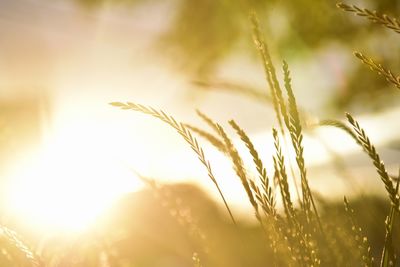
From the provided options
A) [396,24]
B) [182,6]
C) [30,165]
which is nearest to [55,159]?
[30,165]

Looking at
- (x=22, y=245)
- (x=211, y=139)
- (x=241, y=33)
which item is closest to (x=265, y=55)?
(x=211, y=139)

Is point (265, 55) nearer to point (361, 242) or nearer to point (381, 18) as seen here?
point (381, 18)

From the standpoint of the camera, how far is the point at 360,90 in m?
8.71

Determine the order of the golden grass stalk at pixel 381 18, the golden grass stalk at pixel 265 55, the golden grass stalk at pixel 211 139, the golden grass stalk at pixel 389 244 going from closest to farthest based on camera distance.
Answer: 1. the golden grass stalk at pixel 381 18
2. the golden grass stalk at pixel 389 244
3. the golden grass stalk at pixel 265 55
4. the golden grass stalk at pixel 211 139

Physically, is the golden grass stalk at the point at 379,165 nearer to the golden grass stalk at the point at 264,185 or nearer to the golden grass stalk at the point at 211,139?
the golden grass stalk at the point at 264,185

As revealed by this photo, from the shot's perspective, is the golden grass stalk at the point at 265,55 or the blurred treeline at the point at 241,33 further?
the blurred treeline at the point at 241,33

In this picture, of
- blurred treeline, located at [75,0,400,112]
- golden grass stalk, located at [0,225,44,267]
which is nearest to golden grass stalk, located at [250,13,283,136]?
golden grass stalk, located at [0,225,44,267]

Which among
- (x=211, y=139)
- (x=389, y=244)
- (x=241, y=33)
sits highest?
(x=241, y=33)

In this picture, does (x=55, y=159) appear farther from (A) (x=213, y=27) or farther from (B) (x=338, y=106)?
(B) (x=338, y=106)

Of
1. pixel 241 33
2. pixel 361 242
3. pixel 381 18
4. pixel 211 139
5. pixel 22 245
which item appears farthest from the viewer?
pixel 241 33

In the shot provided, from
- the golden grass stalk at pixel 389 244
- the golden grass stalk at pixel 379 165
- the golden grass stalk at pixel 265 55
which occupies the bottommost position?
the golden grass stalk at pixel 389 244

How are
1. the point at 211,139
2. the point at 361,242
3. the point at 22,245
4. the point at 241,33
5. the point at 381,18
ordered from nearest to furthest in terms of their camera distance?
1. the point at 381,18
2. the point at 22,245
3. the point at 361,242
4. the point at 211,139
5. the point at 241,33

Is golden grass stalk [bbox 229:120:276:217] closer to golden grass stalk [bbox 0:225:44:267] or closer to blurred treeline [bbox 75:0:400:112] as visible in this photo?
golden grass stalk [bbox 0:225:44:267]

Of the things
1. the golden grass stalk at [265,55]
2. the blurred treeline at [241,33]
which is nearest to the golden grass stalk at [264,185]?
the golden grass stalk at [265,55]
